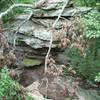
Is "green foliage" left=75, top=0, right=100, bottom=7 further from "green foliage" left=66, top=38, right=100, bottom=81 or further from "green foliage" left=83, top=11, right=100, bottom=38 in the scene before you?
"green foliage" left=83, top=11, right=100, bottom=38

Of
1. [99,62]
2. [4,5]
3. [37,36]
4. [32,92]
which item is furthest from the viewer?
[4,5]

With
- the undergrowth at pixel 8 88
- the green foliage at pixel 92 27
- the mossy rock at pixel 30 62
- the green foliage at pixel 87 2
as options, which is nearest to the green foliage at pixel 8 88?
the undergrowth at pixel 8 88

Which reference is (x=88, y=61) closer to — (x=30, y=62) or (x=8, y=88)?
(x=30, y=62)

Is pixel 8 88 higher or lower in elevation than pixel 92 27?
lower

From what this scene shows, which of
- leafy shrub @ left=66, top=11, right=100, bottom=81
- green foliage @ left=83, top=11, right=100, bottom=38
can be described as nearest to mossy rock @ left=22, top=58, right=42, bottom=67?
leafy shrub @ left=66, top=11, right=100, bottom=81

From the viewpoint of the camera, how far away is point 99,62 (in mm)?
7051

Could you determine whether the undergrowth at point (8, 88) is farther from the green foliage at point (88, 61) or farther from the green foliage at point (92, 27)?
the green foliage at point (88, 61)

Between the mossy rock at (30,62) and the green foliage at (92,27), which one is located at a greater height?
the green foliage at (92,27)

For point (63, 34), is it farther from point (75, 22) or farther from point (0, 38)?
point (0, 38)

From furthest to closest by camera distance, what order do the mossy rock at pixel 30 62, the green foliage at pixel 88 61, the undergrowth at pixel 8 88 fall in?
the mossy rock at pixel 30 62
the green foliage at pixel 88 61
the undergrowth at pixel 8 88

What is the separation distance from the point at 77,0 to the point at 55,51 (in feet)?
4.74

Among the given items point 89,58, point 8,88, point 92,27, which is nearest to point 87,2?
point 89,58

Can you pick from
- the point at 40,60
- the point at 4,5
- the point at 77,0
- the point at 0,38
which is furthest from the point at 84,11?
the point at 0,38

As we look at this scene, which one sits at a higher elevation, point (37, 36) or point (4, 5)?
point (4, 5)
